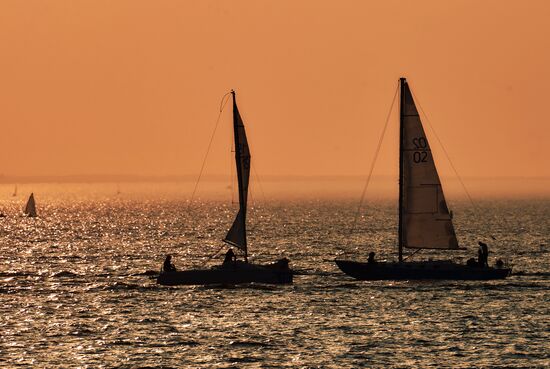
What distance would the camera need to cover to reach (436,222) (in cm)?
7656

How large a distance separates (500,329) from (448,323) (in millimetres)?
2972

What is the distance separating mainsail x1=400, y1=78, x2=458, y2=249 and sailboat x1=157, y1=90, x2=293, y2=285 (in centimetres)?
890

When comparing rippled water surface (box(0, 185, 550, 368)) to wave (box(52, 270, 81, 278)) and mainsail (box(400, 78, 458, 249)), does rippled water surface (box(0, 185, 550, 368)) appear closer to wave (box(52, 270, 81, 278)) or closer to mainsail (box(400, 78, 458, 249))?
wave (box(52, 270, 81, 278))

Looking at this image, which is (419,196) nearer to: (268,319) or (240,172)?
(240,172)

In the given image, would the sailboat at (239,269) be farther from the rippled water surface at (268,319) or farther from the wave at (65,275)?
the wave at (65,275)

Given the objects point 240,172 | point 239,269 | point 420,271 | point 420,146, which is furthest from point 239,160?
point 420,271

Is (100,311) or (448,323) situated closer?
(448,323)

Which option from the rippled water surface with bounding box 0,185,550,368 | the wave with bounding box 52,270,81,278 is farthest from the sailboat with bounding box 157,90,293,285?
the wave with bounding box 52,270,81,278

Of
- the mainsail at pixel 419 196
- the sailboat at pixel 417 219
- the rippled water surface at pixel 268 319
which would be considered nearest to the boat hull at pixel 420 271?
the sailboat at pixel 417 219

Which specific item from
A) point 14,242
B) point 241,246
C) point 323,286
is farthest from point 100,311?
point 14,242

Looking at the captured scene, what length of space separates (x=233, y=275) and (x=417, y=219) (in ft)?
43.4

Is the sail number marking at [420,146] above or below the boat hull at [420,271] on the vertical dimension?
above

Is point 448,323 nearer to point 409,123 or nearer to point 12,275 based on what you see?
point 409,123

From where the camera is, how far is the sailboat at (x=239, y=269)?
7300 cm
